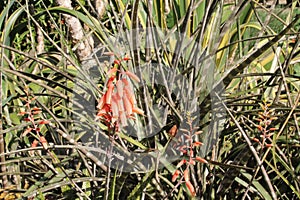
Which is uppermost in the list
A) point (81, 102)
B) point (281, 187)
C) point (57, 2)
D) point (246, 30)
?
point (57, 2)

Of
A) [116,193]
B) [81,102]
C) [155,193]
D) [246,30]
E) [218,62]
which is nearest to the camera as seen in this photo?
[116,193]

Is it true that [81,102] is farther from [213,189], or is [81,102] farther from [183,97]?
[213,189]

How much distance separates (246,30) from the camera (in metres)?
1.91

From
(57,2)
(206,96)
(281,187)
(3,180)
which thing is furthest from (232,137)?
(57,2)

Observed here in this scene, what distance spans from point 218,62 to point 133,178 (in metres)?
0.60

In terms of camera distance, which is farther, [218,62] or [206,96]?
[218,62]

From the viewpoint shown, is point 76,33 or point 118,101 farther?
point 76,33

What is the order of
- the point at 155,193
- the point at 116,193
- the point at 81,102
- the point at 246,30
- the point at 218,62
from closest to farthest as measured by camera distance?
the point at 116,193, the point at 155,193, the point at 81,102, the point at 218,62, the point at 246,30

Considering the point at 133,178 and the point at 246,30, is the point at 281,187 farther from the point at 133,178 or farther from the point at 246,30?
the point at 246,30

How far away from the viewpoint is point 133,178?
4.21 ft

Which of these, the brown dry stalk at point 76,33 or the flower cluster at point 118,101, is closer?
the flower cluster at point 118,101

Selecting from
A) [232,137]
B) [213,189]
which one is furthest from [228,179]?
[232,137]

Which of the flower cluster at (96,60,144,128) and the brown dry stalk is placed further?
the brown dry stalk

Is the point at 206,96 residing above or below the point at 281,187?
above
